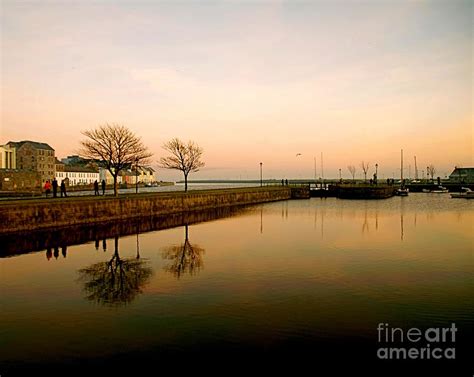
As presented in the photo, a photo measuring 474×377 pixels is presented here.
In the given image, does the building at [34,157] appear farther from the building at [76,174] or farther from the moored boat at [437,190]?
the moored boat at [437,190]

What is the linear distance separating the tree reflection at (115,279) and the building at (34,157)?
9683 cm

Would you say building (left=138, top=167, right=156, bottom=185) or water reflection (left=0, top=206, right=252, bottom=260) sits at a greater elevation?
building (left=138, top=167, right=156, bottom=185)

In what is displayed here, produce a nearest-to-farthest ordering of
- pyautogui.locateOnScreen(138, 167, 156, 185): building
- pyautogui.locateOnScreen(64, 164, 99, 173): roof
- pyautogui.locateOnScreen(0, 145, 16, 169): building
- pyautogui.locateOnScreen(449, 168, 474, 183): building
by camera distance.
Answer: pyautogui.locateOnScreen(0, 145, 16, 169): building, pyautogui.locateOnScreen(64, 164, 99, 173): roof, pyautogui.locateOnScreen(449, 168, 474, 183): building, pyautogui.locateOnScreen(138, 167, 156, 185): building

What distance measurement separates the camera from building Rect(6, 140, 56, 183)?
10775cm

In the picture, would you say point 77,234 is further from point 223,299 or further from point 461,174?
point 461,174

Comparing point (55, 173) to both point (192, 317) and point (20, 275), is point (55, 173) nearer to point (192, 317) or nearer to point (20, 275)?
point (20, 275)

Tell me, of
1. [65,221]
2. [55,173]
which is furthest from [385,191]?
[55,173]

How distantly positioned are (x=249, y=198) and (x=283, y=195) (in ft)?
44.8

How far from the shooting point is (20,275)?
1686 centimetres

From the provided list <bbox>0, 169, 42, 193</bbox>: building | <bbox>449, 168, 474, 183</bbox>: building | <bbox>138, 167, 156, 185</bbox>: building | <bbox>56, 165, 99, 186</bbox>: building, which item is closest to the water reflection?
<bbox>0, 169, 42, 193</bbox>: building

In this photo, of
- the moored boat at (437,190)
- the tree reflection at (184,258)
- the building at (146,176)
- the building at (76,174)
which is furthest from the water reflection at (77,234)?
the building at (146,176)

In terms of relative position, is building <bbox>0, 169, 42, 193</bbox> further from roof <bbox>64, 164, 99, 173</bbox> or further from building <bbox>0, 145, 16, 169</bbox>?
Result: roof <bbox>64, 164, 99, 173</bbox>

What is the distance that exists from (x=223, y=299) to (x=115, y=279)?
5343 millimetres

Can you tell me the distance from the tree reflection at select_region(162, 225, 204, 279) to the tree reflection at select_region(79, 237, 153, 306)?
3.73 feet
